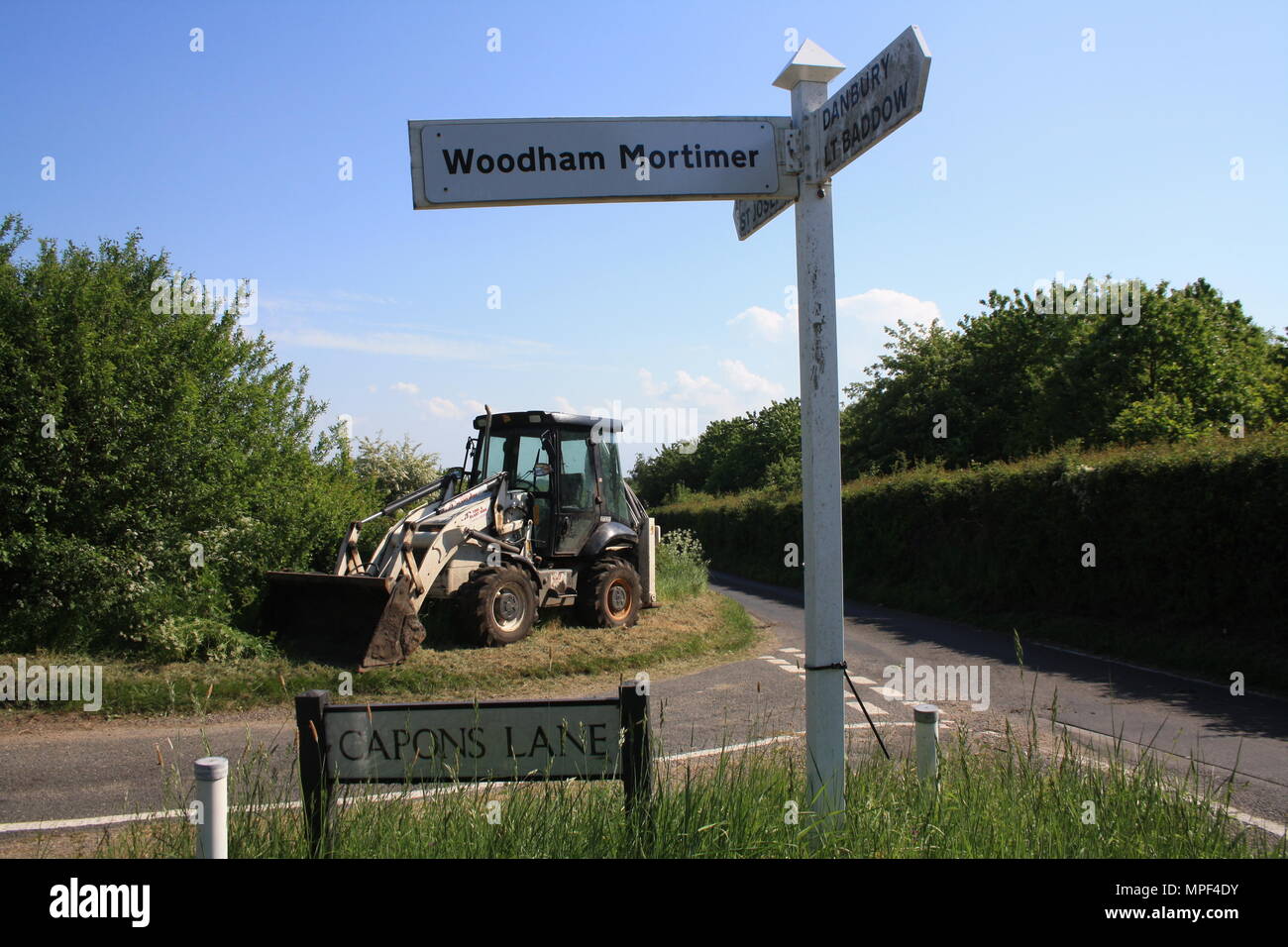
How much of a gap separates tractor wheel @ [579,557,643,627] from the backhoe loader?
0.02m

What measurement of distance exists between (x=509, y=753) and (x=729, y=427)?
61022 millimetres

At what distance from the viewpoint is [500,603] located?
36.7 feet

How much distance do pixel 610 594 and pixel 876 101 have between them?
Answer: 404 inches

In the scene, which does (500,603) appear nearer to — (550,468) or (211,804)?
(550,468)

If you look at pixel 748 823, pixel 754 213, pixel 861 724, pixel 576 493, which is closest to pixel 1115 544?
pixel 861 724

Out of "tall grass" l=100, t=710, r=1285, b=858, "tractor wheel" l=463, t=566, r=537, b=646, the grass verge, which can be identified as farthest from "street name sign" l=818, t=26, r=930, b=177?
"tractor wheel" l=463, t=566, r=537, b=646

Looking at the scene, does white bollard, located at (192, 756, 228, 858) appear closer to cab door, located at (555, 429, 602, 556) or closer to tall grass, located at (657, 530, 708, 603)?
cab door, located at (555, 429, 602, 556)

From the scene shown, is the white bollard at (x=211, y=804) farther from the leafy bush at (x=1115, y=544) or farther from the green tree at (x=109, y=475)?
the leafy bush at (x=1115, y=544)

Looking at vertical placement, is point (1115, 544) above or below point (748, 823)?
above

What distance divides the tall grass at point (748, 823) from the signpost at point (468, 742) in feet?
0.50

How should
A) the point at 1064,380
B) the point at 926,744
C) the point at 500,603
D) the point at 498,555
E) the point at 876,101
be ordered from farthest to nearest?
1. the point at 1064,380
2. the point at 498,555
3. the point at 500,603
4. the point at 926,744
5. the point at 876,101

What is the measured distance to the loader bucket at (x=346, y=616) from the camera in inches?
383

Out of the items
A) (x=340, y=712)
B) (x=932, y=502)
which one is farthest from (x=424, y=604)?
(x=932, y=502)

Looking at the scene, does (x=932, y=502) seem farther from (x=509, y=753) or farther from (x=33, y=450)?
(x=509, y=753)
